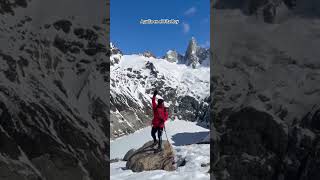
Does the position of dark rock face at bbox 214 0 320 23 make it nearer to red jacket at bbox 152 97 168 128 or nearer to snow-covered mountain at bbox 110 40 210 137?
red jacket at bbox 152 97 168 128

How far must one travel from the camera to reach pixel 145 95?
180875 millimetres

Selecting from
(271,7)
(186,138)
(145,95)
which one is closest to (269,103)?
(271,7)

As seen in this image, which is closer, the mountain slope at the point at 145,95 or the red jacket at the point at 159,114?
the red jacket at the point at 159,114

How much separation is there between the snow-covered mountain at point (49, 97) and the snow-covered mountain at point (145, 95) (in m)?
141

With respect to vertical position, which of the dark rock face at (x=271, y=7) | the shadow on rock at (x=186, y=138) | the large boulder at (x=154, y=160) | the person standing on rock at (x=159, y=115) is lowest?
the shadow on rock at (x=186, y=138)

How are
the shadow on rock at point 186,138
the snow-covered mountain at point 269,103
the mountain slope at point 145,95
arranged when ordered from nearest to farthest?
the snow-covered mountain at point 269,103 → the shadow on rock at point 186,138 → the mountain slope at point 145,95

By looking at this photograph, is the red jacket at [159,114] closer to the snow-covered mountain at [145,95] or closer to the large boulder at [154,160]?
the large boulder at [154,160]

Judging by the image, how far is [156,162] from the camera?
12.6 meters

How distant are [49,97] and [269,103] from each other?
490 cm

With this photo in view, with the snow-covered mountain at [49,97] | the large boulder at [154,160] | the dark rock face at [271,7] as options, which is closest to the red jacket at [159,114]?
the large boulder at [154,160]

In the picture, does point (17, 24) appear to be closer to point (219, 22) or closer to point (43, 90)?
point (43, 90)

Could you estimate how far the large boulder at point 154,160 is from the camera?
12523mm

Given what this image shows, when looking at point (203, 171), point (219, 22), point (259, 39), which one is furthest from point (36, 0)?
point (203, 171)

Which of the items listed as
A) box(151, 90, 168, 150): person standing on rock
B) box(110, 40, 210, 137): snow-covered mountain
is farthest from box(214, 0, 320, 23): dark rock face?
box(110, 40, 210, 137): snow-covered mountain
